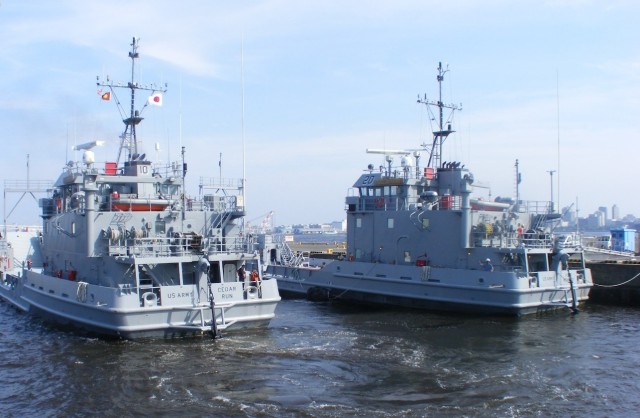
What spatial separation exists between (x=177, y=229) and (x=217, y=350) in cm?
584

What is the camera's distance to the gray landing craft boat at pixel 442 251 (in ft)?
83.7

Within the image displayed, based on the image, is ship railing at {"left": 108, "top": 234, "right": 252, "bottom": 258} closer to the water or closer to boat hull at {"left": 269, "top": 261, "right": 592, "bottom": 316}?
the water

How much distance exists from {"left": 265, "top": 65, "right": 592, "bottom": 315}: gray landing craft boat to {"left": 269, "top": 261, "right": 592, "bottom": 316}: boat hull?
4 cm

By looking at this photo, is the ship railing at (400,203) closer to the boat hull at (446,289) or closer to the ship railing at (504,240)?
the ship railing at (504,240)

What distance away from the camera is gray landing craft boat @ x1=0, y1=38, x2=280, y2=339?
65.0 feet

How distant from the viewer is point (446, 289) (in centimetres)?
2650

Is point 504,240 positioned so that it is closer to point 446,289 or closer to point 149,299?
point 446,289

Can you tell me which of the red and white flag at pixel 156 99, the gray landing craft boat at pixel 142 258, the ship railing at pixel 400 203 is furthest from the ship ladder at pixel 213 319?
the ship railing at pixel 400 203

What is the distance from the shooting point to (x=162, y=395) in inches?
577

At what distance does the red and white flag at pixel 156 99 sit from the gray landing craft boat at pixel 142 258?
0.79 m

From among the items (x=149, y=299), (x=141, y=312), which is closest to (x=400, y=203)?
(x=149, y=299)

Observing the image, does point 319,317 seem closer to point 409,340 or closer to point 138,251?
point 409,340

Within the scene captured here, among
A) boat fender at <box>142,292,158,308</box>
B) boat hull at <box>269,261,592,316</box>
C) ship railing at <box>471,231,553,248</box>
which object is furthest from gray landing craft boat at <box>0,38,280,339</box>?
ship railing at <box>471,231,553,248</box>

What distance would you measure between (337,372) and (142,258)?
299 inches
